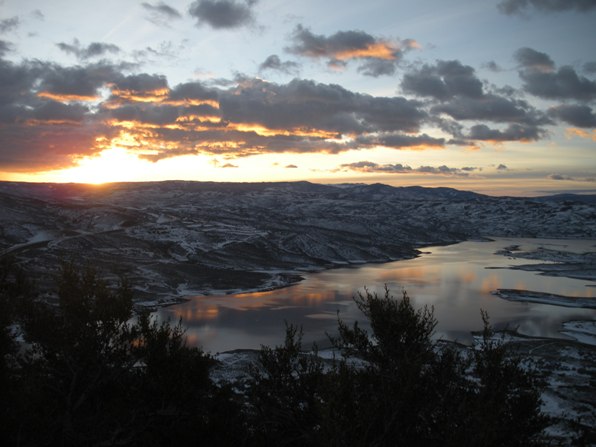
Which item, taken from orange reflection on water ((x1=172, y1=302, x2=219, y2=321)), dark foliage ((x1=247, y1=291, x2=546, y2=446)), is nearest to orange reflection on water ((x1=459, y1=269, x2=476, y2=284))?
orange reflection on water ((x1=172, y1=302, x2=219, y2=321))

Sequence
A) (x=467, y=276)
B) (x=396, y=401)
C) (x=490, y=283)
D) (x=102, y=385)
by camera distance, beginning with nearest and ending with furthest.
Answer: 1. (x=396, y=401)
2. (x=102, y=385)
3. (x=490, y=283)
4. (x=467, y=276)

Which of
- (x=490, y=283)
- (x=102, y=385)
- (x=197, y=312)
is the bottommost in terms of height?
(x=490, y=283)

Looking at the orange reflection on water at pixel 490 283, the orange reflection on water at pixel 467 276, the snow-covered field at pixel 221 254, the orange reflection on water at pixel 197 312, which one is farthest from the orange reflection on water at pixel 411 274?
the orange reflection on water at pixel 197 312

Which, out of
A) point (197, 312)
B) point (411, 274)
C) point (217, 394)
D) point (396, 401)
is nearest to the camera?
point (396, 401)

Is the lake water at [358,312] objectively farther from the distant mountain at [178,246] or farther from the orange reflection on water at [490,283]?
the distant mountain at [178,246]

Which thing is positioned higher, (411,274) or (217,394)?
(217,394)

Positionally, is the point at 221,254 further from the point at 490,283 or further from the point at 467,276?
the point at 490,283

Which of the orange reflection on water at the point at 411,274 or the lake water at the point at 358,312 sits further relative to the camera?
the orange reflection on water at the point at 411,274

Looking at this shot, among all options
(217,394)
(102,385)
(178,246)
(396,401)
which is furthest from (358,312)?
(178,246)

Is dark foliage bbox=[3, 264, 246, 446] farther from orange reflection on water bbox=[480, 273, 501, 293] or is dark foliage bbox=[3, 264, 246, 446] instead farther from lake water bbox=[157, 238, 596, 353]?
orange reflection on water bbox=[480, 273, 501, 293]

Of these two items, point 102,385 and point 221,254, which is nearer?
point 102,385

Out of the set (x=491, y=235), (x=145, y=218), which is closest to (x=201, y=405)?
(x=145, y=218)
